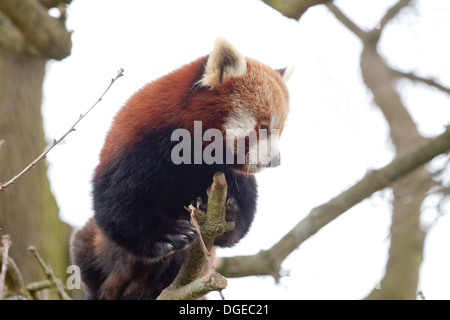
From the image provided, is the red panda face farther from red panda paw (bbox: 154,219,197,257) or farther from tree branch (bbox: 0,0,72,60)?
tree branch (bbox: 0,0,72,60)

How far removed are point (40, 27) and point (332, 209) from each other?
2730 millimetres

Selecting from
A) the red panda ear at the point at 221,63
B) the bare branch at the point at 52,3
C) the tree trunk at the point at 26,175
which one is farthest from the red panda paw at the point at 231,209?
the bare branch at the point at 52,3

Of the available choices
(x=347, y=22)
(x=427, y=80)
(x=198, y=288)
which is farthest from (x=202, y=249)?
(x=347, y=22)

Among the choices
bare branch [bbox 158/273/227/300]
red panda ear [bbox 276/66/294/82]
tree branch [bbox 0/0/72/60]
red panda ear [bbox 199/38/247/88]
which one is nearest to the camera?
bare branch [bbox 158/273/227/300]

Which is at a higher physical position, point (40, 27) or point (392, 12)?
point (392, 12)

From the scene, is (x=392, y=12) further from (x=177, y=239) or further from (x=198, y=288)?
(x=198, y=288)

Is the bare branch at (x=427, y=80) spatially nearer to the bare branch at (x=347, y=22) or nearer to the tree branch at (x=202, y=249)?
the bare branch at (x=347, y=22)

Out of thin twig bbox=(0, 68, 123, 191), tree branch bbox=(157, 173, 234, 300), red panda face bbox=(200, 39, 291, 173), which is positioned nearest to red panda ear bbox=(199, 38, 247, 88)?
red panda face bbox=(200, 39, 291, 173)

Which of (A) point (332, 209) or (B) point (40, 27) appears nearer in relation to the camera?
(B) point (40, 27)

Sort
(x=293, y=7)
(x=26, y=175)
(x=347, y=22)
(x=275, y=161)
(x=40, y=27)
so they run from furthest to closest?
(x=347, y=22)
(x=26, y=175)
(x=40, y=27)
(x=275, y=161)
(x=293, y=7)

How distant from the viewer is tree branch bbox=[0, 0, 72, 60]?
4.50 m

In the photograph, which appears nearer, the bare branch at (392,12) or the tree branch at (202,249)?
the tree branch at (202,249)

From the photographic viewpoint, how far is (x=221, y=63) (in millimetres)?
3713

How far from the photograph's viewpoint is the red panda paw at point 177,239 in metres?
3.54
